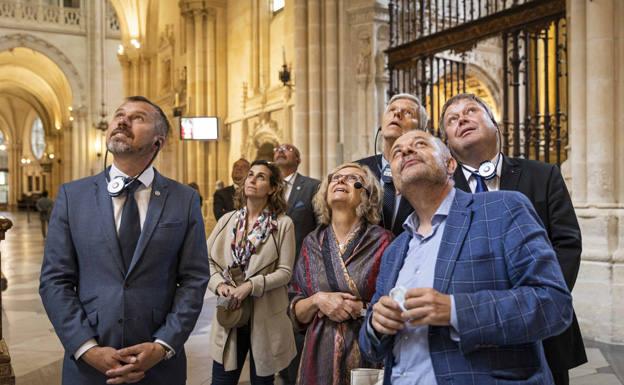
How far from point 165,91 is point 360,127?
1299 centimetres

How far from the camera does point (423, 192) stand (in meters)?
1.97

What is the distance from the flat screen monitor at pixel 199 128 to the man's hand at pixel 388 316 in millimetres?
15323

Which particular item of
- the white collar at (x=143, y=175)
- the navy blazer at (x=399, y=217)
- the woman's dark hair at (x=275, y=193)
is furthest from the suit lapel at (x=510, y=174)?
the woman's dark hair at (x=275, y=193)

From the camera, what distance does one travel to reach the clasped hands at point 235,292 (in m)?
3.49

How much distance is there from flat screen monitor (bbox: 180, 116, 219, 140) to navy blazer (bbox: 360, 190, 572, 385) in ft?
50.3

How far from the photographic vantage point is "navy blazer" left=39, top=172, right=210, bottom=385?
7.55 ft

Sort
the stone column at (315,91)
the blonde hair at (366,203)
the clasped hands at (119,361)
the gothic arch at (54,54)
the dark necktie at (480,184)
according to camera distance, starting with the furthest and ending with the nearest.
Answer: the gothic arch at (54,54) < the stone column at (315,91) < the blonde hair at (366,203) < the dark necktie at (480,184) < the clasped hands at (119,361)

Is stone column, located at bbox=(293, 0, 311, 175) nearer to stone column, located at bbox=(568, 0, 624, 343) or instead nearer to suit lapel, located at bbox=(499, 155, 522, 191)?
stone column, located at bbox=(568, 0, 624, 343)

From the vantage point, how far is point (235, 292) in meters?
3.50

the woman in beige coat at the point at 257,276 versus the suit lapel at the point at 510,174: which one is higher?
the suit lapel at the point at 510,174

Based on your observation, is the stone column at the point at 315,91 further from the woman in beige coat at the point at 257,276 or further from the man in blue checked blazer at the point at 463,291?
the man in blue checked blazer at the point at 463,291

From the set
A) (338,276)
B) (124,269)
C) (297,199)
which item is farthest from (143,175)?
(297,199)

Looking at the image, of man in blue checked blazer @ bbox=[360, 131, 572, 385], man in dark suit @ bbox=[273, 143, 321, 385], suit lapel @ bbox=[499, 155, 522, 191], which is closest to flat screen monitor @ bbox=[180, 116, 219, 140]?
man in dark suit @ bbox=[273, 143, 321, 385]

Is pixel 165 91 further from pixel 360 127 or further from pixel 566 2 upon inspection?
pixel 566 2
